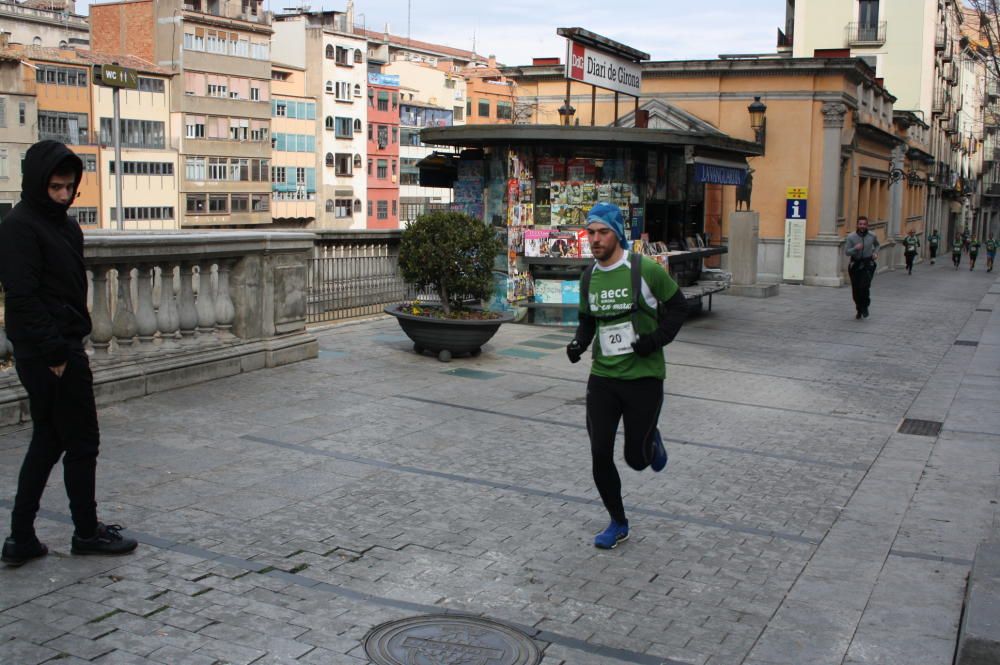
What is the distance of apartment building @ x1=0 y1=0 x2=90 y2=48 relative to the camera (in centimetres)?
8788

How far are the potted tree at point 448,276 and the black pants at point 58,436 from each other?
6.55 m

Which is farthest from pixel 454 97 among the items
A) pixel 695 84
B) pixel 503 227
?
pixel 503 227

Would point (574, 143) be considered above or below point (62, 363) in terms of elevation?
Answer: above

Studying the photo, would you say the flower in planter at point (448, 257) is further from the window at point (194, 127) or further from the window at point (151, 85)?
the window at point (194, 127)

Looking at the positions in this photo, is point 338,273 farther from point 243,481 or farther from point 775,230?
point 775,230

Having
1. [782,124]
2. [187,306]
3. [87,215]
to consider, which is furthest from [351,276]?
[87,215]

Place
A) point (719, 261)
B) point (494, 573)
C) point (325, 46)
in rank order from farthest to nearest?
point (325, 46)
point (719, 261)
point (494, 573)

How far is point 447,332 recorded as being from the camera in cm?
1160

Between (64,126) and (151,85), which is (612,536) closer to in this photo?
(64,126)

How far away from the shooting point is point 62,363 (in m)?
4.91

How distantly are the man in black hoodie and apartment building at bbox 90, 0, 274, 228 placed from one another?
71.9 meters

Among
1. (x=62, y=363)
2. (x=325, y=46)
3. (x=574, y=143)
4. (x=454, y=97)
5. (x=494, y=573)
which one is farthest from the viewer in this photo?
(x=454, y=97)

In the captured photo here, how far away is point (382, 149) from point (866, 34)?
2072 inches

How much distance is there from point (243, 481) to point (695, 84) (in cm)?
2632
